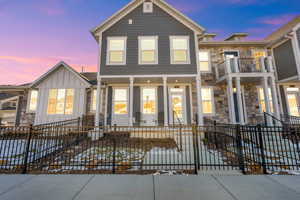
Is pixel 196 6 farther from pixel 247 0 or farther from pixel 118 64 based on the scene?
pixel 118 64

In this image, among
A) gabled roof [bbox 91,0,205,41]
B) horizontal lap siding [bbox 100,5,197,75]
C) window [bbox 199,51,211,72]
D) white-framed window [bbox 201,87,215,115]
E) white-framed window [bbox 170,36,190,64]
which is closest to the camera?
horizontal lap siding [bbox 100,5,197,75]

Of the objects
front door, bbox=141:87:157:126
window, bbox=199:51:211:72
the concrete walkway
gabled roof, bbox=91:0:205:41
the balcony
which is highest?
gabled roof, bbox=91:0:205:41

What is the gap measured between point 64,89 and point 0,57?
12859 millimetres

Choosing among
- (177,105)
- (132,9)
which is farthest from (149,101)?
(132,9)

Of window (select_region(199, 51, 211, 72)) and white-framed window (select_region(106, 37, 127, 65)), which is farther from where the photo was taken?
window (select_region(199, 51, 211, 72))

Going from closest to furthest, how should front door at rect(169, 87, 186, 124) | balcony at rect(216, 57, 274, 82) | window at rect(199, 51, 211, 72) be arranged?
balcony at rect(216, 57, 274, 82) → front door at rect(169, 87, 186, 124) → window at rect(199, 51, 211, 72)

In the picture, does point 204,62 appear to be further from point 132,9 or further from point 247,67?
point 132,9

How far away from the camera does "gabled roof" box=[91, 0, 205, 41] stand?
31.4ft

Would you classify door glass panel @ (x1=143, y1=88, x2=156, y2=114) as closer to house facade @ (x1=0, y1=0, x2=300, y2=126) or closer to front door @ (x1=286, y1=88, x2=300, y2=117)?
house facade @ (x1=0, y1=0, x2=300, y2=126)

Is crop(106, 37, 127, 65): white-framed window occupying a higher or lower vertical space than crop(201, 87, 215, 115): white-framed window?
higher

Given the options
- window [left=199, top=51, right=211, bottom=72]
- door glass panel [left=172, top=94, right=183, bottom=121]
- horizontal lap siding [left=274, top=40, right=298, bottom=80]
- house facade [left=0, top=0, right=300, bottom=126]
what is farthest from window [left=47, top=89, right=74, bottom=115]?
horizontal lap siding [left=274, top=40, right=298, bottom=80]

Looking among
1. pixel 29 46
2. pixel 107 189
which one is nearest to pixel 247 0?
pixel 107 189

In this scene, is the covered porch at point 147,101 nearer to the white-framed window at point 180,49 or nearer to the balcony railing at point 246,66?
the white-framed window at point 180,49

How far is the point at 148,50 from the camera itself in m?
9.58
